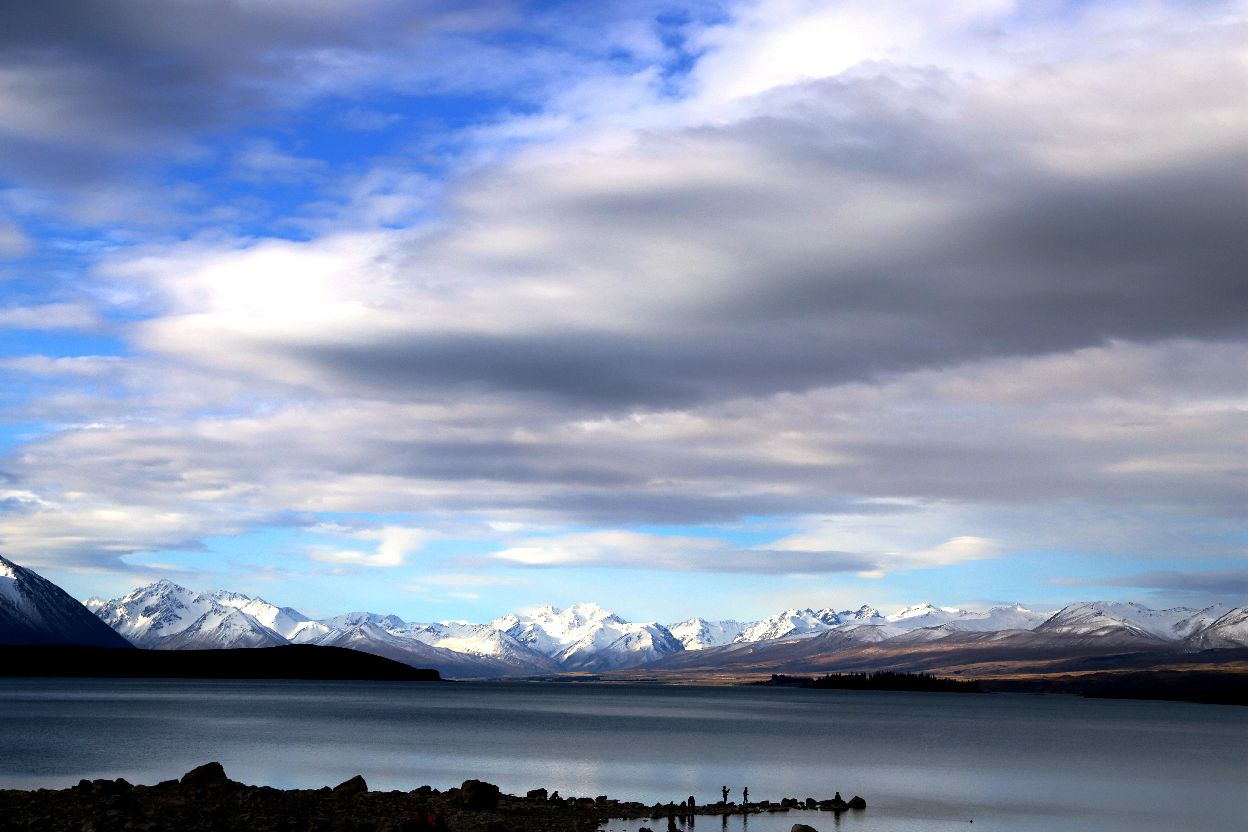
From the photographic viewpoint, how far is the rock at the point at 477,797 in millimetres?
61500

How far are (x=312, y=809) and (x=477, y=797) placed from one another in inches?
340

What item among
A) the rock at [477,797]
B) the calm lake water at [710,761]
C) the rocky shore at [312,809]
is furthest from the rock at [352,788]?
the calm lake water at [710,761]

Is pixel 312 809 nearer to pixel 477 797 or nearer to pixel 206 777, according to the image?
pixel 206 777

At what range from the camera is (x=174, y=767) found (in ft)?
274

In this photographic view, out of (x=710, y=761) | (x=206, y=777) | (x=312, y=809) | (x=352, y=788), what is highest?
(x=206, y=777)

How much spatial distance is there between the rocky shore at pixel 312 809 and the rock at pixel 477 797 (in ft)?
0.19

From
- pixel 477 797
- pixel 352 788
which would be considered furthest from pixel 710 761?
pixel 477 797

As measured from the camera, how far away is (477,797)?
61.8 meters

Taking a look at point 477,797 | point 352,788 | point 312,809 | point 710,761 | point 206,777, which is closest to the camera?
point 312,809

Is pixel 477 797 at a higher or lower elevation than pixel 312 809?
lower

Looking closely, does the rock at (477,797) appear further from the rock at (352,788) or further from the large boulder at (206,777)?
the large boulder at (206,777)

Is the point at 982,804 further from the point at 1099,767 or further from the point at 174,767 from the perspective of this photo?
the point at 174,767

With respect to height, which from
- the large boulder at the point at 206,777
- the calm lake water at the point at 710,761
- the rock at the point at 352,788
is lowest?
the calm lake water at the point at 710,761

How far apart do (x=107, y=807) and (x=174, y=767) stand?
110ft
